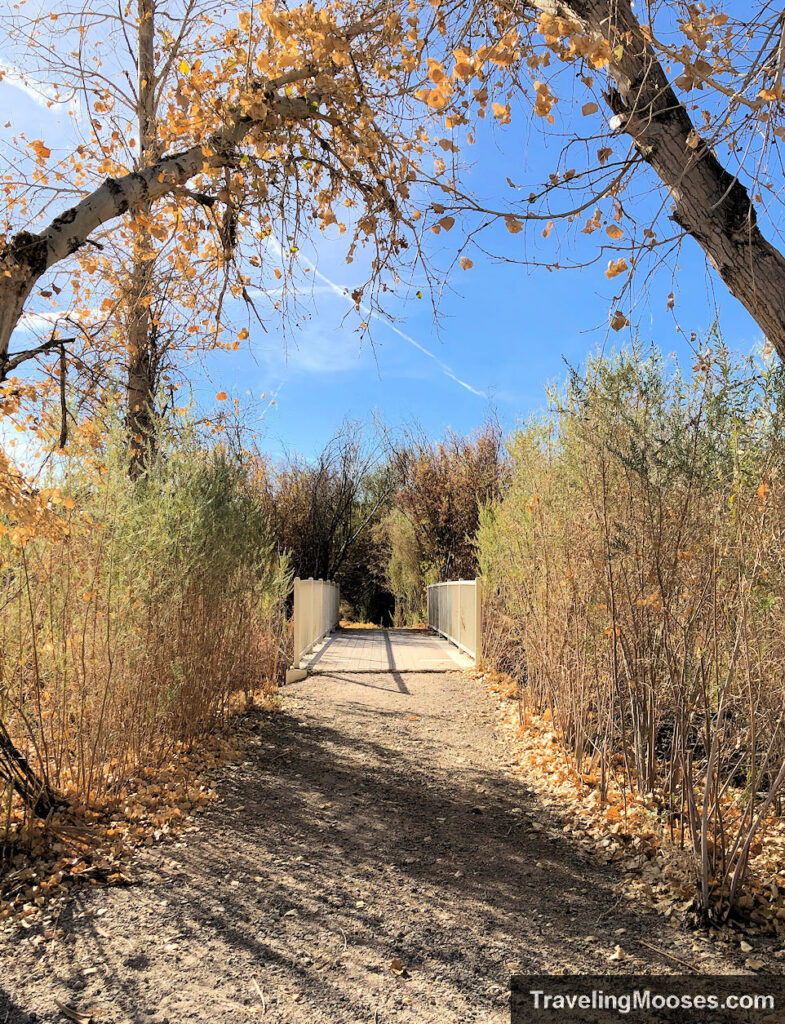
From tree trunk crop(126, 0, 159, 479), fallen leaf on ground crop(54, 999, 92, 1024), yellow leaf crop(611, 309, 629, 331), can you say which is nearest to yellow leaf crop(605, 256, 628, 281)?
yellow leaf crop(611, 309, 629, 331)

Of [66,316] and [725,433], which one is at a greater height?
[66,316]

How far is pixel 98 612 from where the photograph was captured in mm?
4102

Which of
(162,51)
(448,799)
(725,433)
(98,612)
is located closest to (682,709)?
(725,433)

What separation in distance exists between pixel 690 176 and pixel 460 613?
29.3ft

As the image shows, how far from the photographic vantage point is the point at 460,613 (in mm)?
11289

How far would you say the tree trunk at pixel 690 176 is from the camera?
2.74 m

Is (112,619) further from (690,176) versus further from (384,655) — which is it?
(384,655)

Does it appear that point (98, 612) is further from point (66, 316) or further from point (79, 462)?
point (66, 316)

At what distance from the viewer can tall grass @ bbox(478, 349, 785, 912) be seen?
2.98 metres

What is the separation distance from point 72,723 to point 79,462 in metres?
1.56

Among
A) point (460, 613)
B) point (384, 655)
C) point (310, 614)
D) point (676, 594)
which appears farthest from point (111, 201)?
point (460, 613)

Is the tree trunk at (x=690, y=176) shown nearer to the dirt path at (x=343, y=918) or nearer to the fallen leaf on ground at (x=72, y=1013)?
the dirt path at (x=343, y=918)

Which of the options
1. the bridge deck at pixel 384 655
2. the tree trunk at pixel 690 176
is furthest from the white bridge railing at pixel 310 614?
the tree trunk at pixel 690 176

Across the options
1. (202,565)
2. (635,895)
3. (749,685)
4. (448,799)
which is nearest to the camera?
(749,685)
